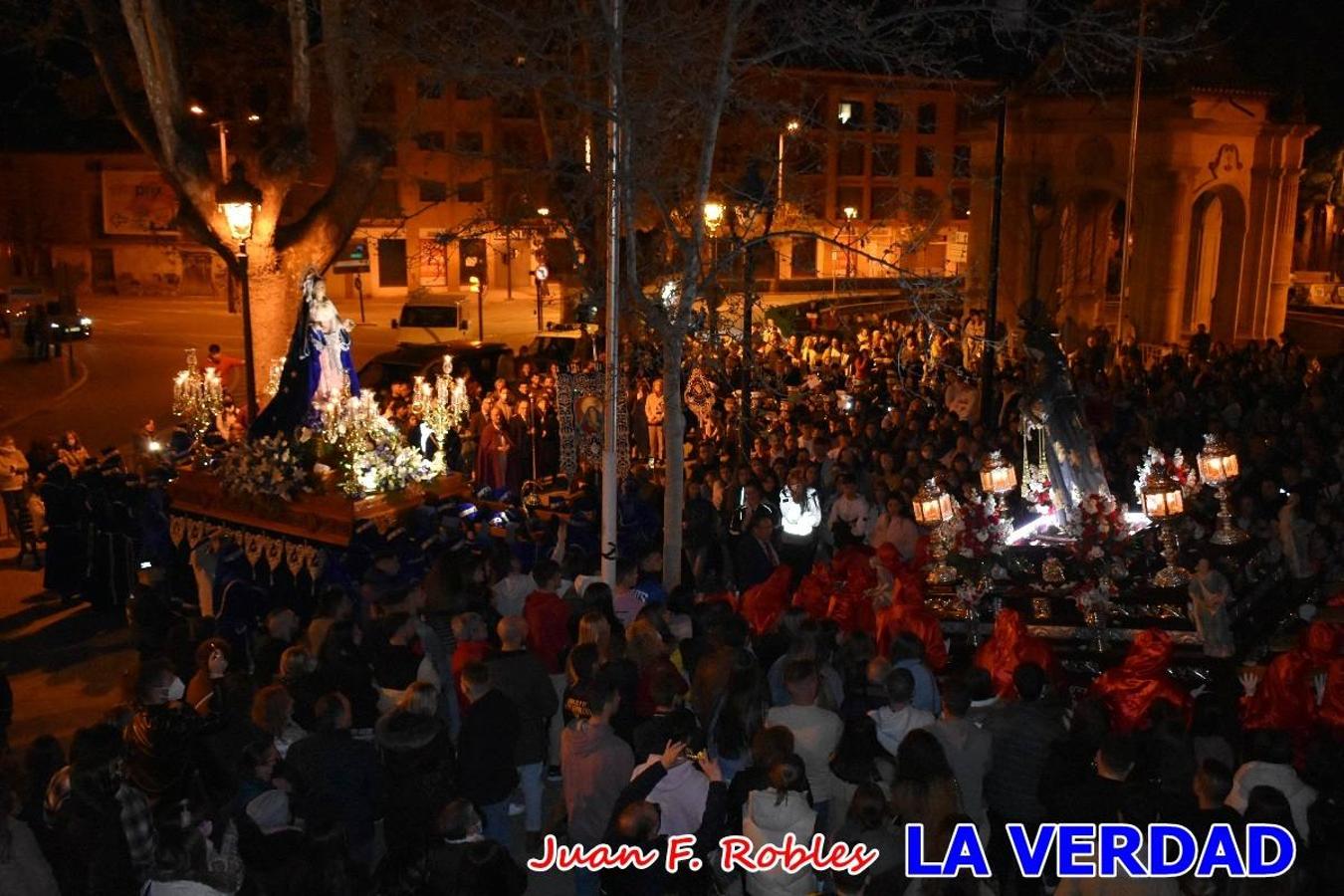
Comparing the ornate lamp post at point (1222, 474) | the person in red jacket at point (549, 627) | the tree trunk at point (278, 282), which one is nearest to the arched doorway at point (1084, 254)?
the ornate lamp post at point (1222, 474)

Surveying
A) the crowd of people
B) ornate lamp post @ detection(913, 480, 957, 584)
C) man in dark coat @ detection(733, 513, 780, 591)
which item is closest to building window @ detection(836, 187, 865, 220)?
the crowd of people

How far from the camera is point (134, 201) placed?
56.1m

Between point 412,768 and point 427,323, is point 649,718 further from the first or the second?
point 427,323

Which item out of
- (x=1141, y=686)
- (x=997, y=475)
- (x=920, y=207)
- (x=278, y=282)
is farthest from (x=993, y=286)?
(x=278, y=282)

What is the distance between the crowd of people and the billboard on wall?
154 feet

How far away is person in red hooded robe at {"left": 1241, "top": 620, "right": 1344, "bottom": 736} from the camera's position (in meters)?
8.02

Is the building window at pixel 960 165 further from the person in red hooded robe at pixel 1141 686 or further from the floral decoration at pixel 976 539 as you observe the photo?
the person in red hooded robe at pixel 1141 686

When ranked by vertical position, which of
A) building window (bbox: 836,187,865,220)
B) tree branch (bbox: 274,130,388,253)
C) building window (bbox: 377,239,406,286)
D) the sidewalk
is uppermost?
building window (bbox: 836,187,865,220)

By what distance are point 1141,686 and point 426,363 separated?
18921 millimetres

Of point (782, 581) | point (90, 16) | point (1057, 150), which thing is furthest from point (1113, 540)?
point (1057, 150)

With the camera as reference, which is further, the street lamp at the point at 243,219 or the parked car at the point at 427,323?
the parked car at the point at 427,323

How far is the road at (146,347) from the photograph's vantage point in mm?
25922

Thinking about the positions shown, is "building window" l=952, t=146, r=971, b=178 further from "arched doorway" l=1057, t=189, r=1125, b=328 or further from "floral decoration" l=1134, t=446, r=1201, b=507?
"arched doorway" l=1057, t=189, r=1125, b=328

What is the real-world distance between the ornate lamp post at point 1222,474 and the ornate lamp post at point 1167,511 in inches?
17.1
